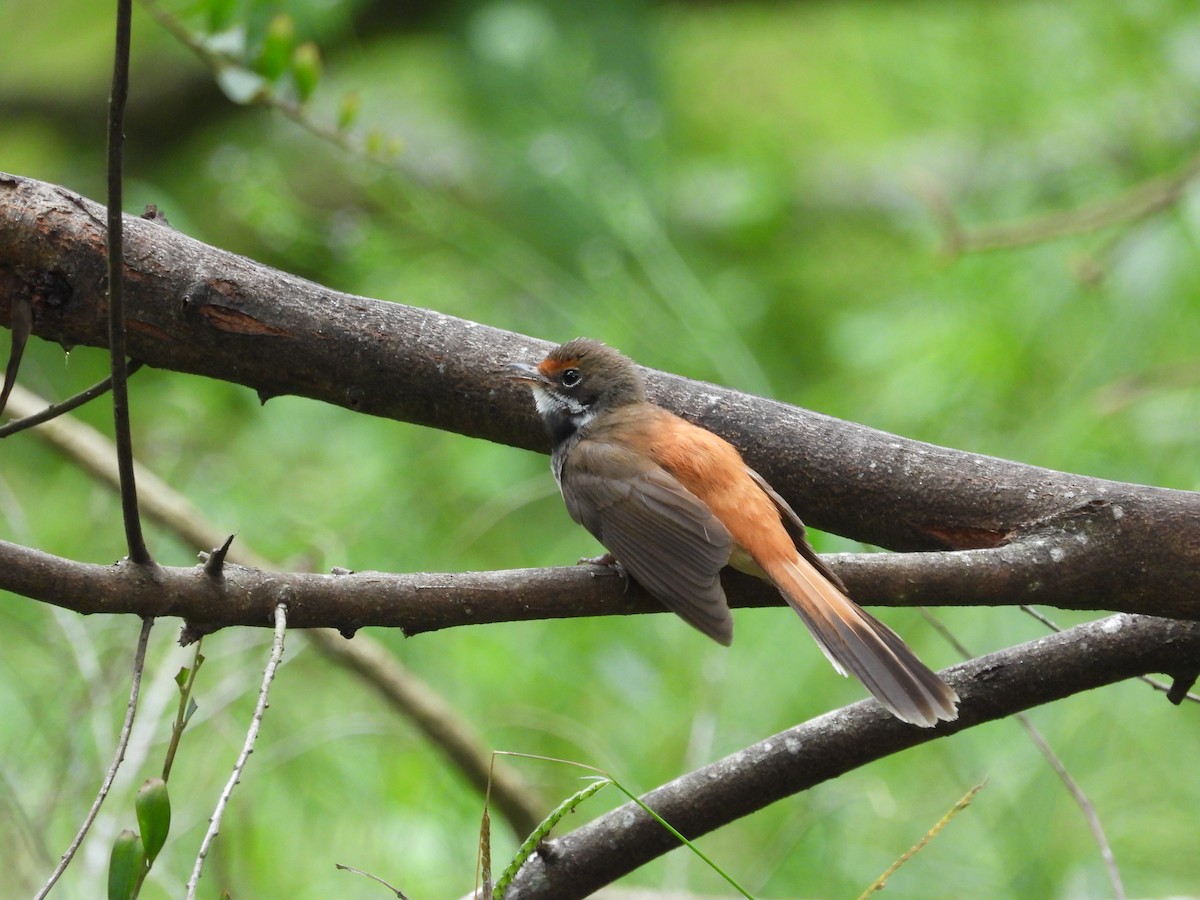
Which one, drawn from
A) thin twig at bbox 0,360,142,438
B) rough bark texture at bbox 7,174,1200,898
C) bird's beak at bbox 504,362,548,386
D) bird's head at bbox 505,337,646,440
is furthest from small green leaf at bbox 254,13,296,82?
thin twig at bbox 0,360,142,438

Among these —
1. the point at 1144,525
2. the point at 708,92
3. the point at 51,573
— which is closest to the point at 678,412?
the point at 1144,525

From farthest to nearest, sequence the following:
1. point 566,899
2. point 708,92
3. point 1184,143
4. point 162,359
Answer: point 708,92, point 1184,143, point 162,359, point 566,899

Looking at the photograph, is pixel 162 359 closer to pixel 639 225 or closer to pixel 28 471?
pixel 639 225

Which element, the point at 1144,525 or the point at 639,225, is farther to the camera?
the point at 639,225

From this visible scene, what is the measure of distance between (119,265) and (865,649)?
1795 mm

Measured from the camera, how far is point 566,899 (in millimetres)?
2465

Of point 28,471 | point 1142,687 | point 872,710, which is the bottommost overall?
point 28,471

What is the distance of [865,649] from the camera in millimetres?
2697

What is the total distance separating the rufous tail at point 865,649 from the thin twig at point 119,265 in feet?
5.00

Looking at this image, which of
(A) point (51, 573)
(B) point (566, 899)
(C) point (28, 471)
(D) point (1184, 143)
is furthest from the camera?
(C) point (28, 471)

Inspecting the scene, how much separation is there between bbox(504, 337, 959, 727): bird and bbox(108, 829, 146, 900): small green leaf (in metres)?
1.27

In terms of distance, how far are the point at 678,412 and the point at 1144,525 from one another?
122cm

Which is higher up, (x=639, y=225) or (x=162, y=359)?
(x=162, y=359)

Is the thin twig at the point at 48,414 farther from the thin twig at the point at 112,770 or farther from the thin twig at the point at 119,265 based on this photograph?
the thin twig at the point at 112,770
